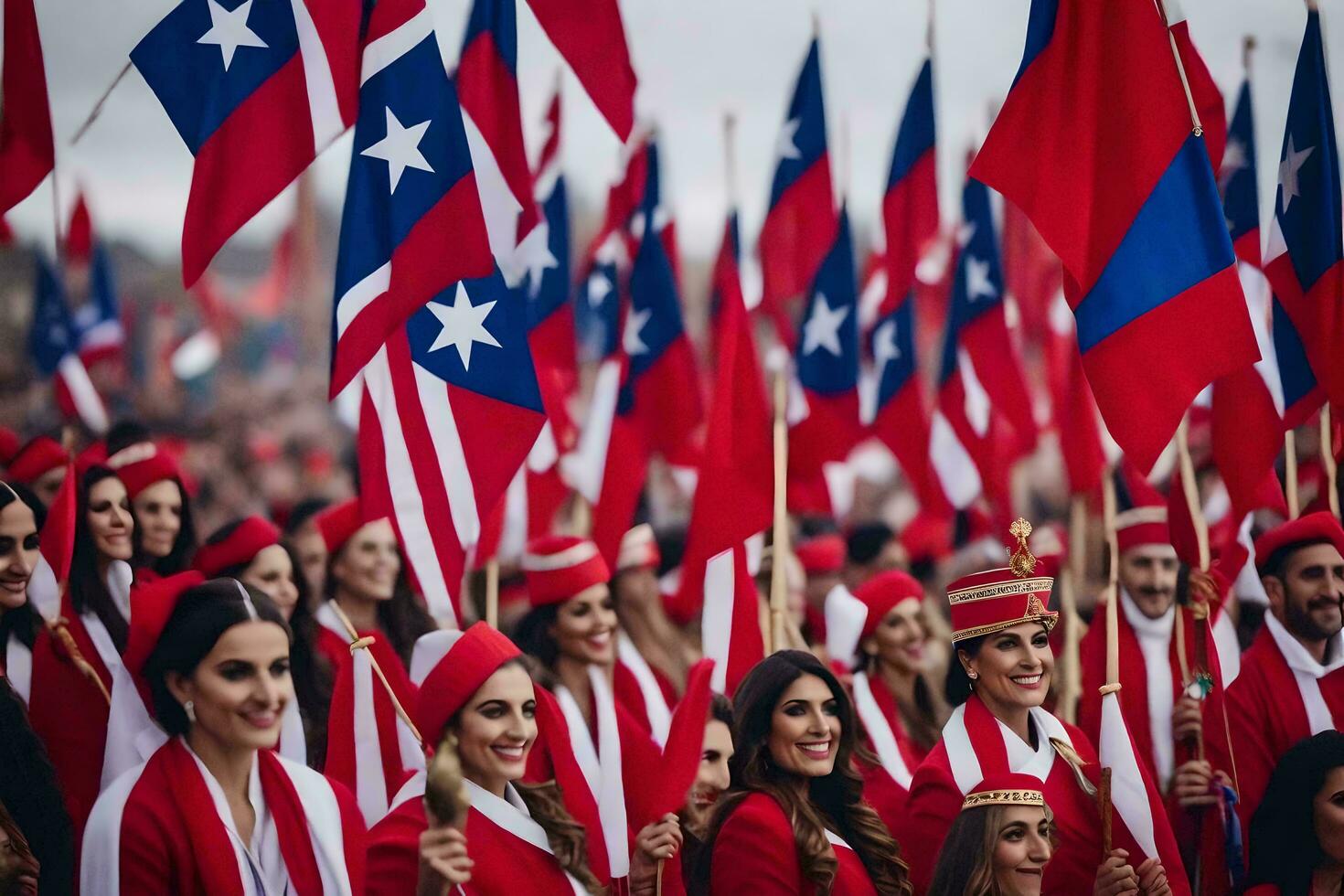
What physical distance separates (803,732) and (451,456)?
1.63 metres

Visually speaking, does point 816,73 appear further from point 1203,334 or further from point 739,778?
point 739,778

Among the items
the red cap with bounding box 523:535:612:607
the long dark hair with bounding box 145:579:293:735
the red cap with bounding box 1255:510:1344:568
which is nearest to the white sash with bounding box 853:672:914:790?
the red cap with bounding box 523:535:612:607

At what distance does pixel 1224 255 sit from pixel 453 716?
10.2 ft

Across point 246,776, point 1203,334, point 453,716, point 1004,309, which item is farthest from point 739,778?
point 1004,309

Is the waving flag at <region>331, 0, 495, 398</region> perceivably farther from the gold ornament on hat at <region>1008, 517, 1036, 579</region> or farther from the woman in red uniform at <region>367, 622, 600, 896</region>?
the gold ornament on hat at <region>1008, 517, 1036, 579</region>

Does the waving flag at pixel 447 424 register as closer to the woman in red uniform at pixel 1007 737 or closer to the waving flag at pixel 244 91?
the waving flag at pixel 244 91

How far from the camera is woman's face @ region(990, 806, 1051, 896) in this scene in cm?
511

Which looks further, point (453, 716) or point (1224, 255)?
point (1224, 255)

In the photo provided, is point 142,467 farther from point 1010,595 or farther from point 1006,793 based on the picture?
point 1006,793

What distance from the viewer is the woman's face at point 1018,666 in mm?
5766

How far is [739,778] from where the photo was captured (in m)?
5.62

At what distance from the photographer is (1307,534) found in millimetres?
6648

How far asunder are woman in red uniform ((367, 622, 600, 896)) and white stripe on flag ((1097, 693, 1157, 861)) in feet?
5.86

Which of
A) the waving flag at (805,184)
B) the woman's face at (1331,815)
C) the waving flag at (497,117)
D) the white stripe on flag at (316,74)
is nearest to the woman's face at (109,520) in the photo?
the white stripe on flag at (316,74)
